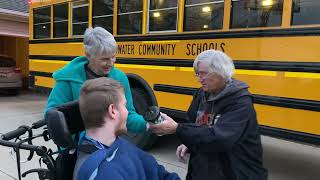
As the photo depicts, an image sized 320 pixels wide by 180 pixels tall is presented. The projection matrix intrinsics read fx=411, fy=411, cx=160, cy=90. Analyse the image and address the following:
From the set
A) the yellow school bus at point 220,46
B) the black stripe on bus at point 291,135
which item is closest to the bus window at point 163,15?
the yellow school bus at point 220,46

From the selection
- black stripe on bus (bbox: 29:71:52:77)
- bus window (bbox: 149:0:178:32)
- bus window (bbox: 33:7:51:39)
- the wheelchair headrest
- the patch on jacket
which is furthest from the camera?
bus window (bbox: 33:7:51:39)

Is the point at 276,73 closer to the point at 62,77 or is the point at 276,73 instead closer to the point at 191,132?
the point at 191,132

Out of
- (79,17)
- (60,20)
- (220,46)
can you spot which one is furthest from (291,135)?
(60,20)

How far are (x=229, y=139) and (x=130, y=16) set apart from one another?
3.46 meters

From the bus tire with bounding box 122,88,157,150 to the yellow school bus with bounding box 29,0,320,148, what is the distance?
0.01 meters

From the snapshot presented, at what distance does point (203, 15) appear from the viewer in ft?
14.1

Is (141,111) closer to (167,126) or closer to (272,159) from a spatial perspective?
(272,159)

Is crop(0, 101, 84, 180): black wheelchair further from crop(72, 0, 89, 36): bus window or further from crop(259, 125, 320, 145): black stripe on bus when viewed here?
crop(72, 0, 89, 36): bus window

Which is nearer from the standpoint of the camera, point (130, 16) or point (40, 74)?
point (130, 16)

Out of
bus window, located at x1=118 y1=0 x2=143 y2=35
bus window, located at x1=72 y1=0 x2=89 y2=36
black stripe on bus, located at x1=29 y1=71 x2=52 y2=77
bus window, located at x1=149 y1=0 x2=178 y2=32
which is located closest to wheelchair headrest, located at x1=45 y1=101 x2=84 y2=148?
bus window, located at x1=149 y1=0 x2=178 y2=32

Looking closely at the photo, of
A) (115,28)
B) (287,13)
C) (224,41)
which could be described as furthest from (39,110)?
(287,13)

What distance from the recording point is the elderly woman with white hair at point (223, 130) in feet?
6.23

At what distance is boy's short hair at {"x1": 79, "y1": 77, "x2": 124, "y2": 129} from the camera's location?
1.43 m

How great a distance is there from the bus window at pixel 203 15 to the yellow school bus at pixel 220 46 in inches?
0.4
